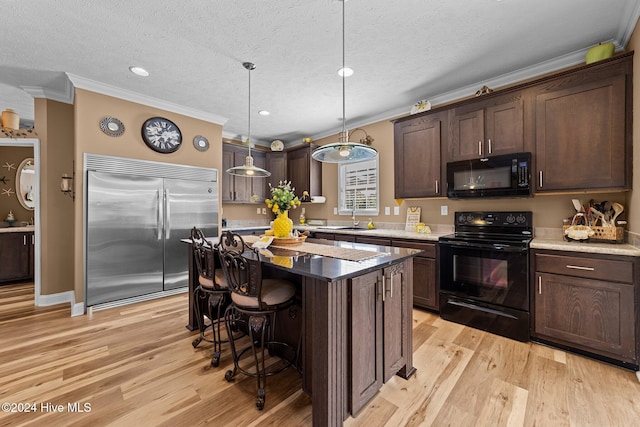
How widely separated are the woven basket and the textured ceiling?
1.62 m

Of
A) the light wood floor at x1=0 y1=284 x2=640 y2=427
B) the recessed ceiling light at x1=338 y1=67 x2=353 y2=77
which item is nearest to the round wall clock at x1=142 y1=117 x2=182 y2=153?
the light wood floor at x1=0 y1=284 x2=640 y2=427

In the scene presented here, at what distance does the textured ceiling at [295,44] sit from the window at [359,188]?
1.16 metres

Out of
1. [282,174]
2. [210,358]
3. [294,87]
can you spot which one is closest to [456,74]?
[294,87]

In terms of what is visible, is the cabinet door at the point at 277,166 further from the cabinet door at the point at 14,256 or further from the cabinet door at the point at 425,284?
the cabinet door at the point at 14,256

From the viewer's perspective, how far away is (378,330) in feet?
5.41

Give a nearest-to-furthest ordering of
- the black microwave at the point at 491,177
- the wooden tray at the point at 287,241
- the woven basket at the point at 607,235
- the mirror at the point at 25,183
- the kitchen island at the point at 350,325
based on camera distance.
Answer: the kitchen island at the point at 350,325 → the woven basket at the point at 607,235 → the wooden tray at the point at 287,241 → the black microwave at the point at 491,177 → the mirror at the point at 25,183

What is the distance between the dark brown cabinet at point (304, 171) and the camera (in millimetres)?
4961

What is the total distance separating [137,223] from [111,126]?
1244mm

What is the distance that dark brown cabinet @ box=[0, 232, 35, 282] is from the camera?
4230 mm

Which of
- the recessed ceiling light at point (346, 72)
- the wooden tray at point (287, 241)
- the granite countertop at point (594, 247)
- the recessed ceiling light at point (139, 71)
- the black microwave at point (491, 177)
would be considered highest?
the recessed ceiling light at point (139, 71)

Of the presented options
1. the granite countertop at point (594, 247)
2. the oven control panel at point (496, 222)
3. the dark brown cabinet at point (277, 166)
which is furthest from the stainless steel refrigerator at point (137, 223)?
the granite countertop at point (594, 247)

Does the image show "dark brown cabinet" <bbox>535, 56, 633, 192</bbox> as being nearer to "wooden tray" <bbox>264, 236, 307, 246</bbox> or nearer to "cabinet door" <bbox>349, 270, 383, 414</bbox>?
"cabinet door" <bbox>349, 270, 383, 414</bbox>

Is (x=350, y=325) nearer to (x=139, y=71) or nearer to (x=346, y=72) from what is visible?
(x=346, y=72)

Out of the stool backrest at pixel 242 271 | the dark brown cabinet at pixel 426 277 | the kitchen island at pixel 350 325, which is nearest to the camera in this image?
the kitchen island at pixel 350 325
